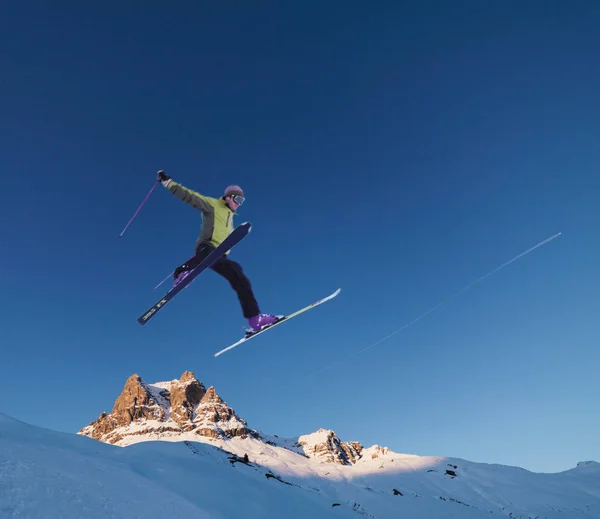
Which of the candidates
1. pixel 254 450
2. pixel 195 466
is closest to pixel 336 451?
pixel 254 450

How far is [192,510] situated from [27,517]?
2141mm

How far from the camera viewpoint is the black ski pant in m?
8.21

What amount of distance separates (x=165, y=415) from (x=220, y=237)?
156699 mm

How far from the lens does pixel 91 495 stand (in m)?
4.20

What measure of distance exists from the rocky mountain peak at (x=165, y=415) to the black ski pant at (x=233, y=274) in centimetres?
13465

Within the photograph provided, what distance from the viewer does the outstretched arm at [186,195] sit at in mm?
7824

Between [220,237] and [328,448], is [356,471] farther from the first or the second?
[328,448]

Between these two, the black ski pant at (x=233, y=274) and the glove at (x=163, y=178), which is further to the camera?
the black ski pant at (x=233, y=274)

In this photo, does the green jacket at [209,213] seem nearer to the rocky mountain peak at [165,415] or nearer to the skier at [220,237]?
the skier at [220,237]

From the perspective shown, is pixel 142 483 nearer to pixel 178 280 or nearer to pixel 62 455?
pixel 62 455

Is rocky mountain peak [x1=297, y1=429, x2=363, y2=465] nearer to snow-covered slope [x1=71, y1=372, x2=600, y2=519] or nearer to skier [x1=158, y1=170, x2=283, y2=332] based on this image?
snow-covered slope [x1=71, y1=372, x2=600, y2=519]

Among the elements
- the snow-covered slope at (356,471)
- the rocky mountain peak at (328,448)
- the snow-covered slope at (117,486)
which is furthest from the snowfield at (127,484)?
the rocky mountain peak at (328,448)

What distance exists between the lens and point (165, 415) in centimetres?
14475

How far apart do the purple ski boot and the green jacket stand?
168 cm
